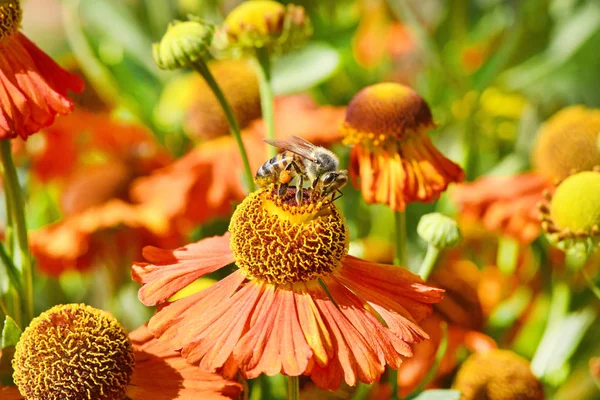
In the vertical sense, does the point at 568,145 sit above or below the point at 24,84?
below

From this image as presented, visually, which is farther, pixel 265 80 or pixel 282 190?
pixel 265 80

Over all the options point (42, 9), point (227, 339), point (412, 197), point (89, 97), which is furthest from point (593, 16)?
point (42, 9)

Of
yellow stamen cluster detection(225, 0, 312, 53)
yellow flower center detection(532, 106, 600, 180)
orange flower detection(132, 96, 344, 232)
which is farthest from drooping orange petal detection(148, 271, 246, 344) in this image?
yellow flower center detection(532, 106, 600, 180)

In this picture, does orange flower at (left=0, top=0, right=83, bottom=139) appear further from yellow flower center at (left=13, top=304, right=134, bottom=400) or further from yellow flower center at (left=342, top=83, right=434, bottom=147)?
yellow flower center at (left=342, top=83, right=434, bottom=147)

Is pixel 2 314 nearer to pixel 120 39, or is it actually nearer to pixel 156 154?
pixel 156 154

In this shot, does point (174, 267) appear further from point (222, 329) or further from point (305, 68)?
point (305, 68)

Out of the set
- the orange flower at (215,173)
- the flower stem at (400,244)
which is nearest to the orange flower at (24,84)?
the flower stem at (400,244)

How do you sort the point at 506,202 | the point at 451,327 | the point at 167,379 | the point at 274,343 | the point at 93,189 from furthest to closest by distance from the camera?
the point at 93,189 → the point at 506,202 → the point at 451,327 → the point at 167,379 → the point at 274,343

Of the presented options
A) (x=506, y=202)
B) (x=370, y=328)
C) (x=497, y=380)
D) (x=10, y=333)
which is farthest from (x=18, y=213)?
(x=506, y=202)

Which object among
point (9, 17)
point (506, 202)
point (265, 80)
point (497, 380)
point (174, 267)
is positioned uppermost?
point (9, 17)
